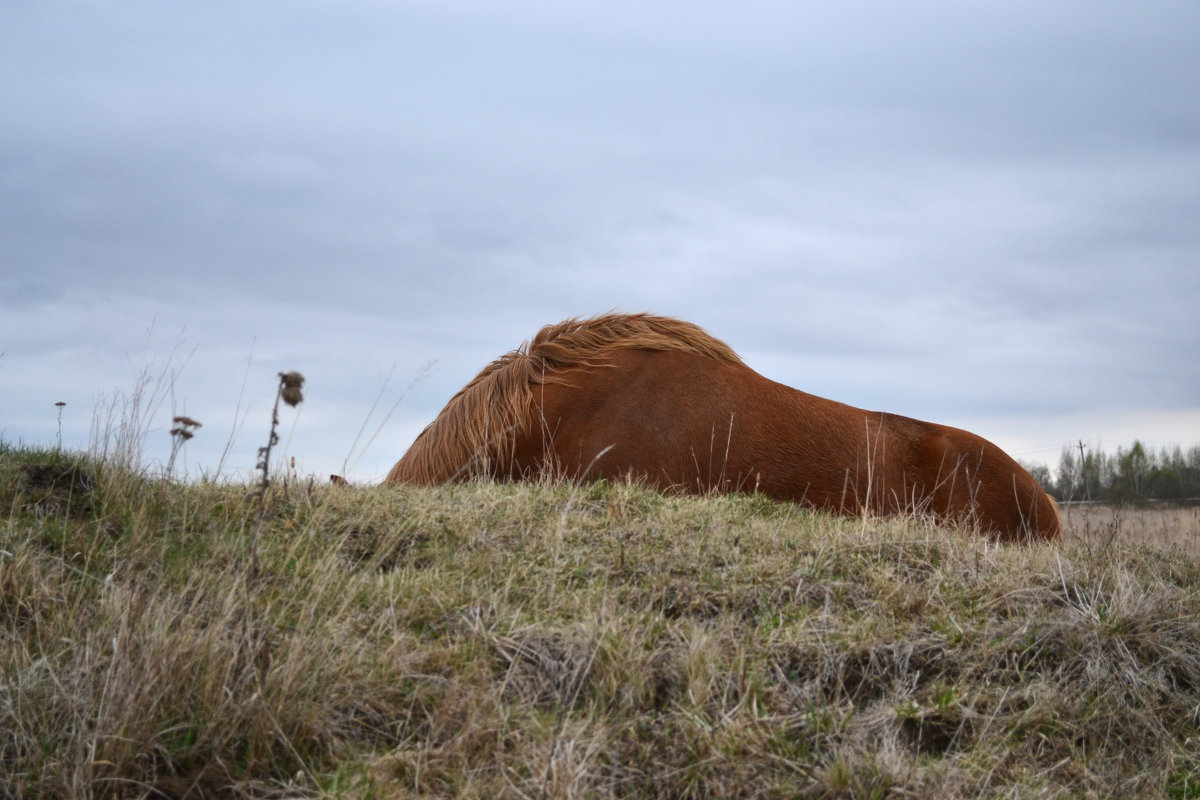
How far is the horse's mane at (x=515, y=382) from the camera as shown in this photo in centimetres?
582

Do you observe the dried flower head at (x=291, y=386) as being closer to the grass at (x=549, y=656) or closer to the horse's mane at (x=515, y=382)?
the grass at (x=549, y=656)

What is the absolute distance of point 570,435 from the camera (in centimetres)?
579

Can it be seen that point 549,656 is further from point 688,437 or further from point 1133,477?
point 1133,477

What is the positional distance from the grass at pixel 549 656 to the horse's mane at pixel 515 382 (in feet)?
5.07

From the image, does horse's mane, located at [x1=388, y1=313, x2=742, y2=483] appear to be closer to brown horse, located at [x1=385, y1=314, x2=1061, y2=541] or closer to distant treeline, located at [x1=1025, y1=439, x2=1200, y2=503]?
brown horse, located at [x1=385, y1=314, x2=1061, y2=541]

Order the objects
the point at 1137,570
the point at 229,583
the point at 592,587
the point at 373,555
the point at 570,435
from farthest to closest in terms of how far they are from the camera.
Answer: the point at 570,435 → the point at 1137,570 → the point at 373,555 → the point at 592,587 → the point at 229,583

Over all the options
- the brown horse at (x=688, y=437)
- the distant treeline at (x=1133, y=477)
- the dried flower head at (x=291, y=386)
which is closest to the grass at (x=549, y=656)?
the dried flower head at (x=291, y=386)

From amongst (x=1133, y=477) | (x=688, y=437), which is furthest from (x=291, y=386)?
(x=1133, y=477)

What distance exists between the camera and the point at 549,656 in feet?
9.48

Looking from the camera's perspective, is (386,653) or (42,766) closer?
(42,766)

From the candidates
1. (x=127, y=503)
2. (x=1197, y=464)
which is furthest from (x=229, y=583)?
(x=1197, y=464)

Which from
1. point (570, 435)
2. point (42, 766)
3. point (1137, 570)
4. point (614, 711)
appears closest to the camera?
point (42, 766)

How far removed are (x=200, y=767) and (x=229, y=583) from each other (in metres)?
0.82

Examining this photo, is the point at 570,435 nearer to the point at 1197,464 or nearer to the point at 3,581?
the point at 3,581
